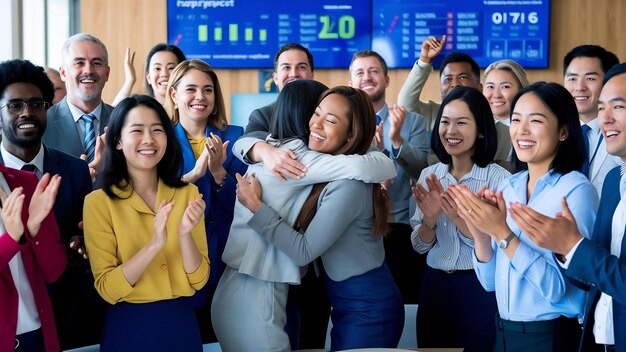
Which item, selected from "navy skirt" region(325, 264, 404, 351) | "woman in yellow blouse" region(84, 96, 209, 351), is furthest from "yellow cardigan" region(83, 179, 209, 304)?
"navy skirt" region(325, 264, 404, 351)

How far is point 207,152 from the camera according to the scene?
3.12 meters

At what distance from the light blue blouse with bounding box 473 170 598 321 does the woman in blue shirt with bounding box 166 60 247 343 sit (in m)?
1.30

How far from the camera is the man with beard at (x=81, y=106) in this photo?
11.5ft

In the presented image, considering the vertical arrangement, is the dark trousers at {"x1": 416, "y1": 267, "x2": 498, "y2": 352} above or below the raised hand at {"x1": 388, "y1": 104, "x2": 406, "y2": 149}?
below

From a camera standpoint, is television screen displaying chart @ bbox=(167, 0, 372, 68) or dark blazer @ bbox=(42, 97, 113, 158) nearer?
dark blazer @ bbox=(42, 97, 113, 158)

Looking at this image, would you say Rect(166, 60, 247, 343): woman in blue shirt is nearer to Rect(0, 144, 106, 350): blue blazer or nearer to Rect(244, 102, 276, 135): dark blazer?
Rect(244, 102, 276, 135): dark blazer

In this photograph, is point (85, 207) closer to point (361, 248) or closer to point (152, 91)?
point (361, 248)

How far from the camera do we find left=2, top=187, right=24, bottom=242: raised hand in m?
2.10

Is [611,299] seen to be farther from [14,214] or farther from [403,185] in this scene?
[403,185]

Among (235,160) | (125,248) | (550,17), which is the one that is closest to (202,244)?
(125,248)

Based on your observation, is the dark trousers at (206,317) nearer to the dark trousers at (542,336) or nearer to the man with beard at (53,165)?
the man with beard at (53,165)

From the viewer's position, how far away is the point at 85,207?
2371mm

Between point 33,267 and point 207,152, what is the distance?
102 centimetres

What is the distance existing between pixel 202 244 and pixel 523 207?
105cm
